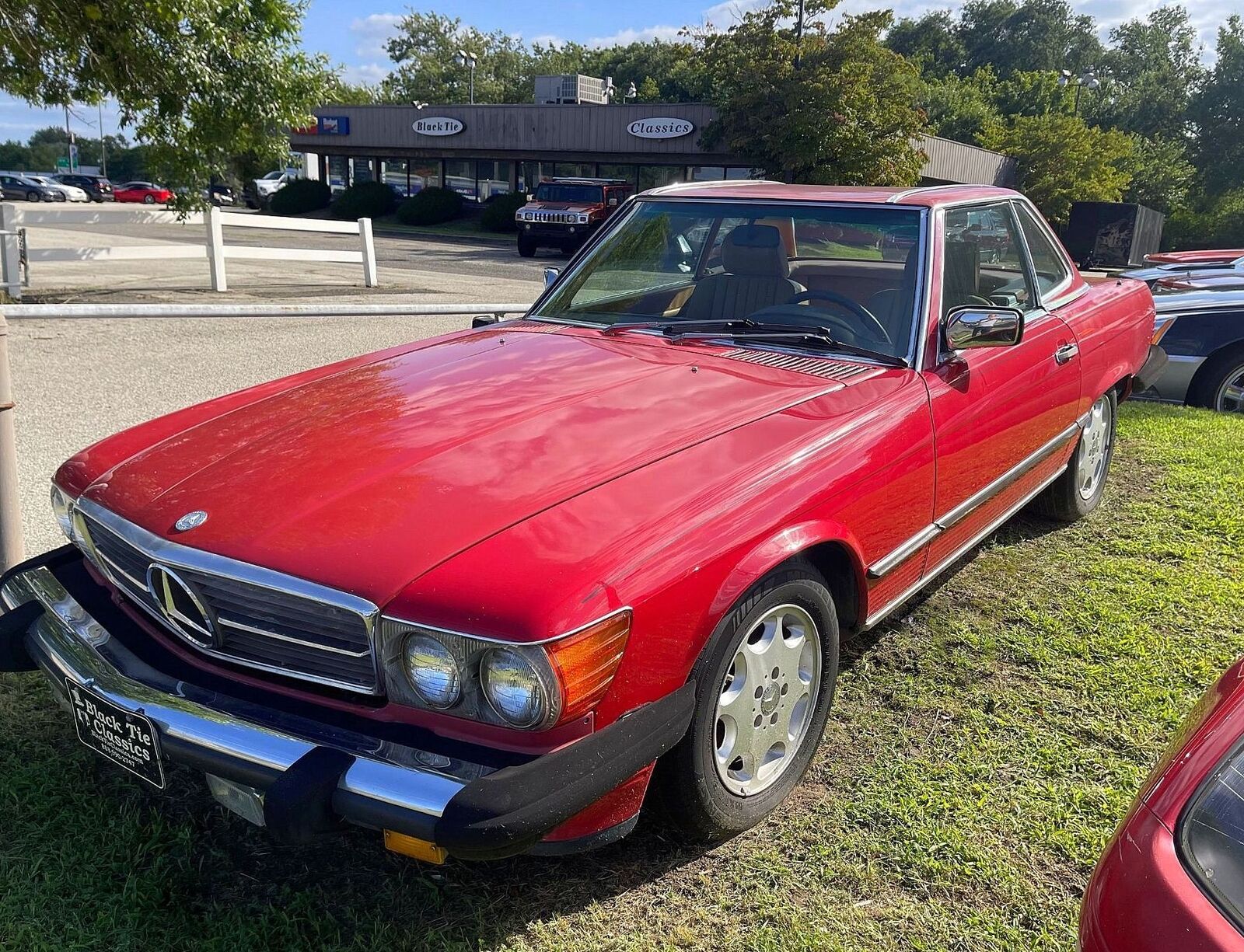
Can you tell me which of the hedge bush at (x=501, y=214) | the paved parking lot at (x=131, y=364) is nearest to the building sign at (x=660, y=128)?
the hedge bush at (x=501, y=214)

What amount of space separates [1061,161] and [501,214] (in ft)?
63.9

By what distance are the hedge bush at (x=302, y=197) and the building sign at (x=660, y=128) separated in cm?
1470

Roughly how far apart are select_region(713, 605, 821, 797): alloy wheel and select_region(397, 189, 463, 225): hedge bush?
35405 millimetres

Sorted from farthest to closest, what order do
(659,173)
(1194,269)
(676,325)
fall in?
(659,173)
(1194,269)
(676,325)

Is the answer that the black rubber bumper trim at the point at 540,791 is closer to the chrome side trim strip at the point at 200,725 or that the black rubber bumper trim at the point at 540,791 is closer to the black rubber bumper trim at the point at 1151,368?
the chrome side trim strip at the point at 200,725

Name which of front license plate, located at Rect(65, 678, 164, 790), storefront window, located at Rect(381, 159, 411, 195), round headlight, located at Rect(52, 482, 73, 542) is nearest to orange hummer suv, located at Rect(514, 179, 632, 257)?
storefront window, located at Rect(381, 159, 411, 195)

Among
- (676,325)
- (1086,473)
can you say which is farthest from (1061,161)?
(676,325)

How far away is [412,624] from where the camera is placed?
75.4 inches

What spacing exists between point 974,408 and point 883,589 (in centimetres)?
81

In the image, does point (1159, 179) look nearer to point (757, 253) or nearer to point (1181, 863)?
point (757, 253)

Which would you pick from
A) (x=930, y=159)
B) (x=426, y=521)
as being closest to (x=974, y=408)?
(x=426, y=521)

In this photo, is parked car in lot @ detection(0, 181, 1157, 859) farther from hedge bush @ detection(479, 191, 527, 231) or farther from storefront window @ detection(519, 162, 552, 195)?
storefront window @ detection(519, 162, 552, 195)

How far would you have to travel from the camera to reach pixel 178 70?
1021 cm

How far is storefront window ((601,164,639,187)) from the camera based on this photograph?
114 ft
